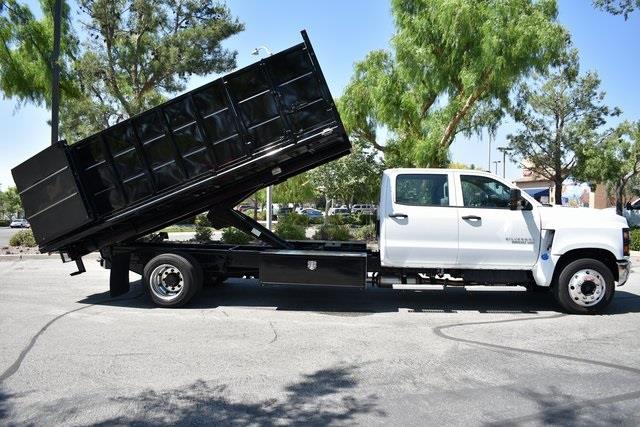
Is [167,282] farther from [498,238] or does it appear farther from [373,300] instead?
[498,238]

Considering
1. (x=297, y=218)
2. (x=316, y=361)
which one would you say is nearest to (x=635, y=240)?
(x=316, y=361)

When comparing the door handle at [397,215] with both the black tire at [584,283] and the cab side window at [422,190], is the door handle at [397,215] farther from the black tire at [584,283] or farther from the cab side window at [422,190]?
the black tire at [584,283]

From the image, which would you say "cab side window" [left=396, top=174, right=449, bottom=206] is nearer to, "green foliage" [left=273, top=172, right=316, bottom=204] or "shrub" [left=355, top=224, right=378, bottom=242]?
"shrub" [left=355, top=224, right=378, bottom=242]

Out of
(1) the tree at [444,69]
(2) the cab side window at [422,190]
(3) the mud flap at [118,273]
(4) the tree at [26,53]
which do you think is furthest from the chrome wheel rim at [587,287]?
(4) the tree at [26,53]

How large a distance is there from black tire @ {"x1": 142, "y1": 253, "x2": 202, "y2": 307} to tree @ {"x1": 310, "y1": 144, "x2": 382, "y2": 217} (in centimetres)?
1838

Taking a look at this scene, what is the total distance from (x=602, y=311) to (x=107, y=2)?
59.2ft

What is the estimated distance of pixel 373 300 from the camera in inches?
350

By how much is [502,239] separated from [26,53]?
16096 millimetres

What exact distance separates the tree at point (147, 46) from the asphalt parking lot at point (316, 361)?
12845 millimetres

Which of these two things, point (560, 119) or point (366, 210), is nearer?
point (560, 119)

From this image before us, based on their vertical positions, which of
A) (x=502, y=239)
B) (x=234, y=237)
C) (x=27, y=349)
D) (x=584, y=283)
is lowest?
(x=27, y=349)

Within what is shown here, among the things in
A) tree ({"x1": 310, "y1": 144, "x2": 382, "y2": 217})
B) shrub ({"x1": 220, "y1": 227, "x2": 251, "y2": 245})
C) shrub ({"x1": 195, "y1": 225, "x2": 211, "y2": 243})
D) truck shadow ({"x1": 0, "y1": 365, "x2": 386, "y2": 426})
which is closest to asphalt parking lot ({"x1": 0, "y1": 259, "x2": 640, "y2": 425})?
truck shadow ({"x1": 0, "y1": 365, "x2": 386, "y2": 426})

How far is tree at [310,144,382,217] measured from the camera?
2745 cm

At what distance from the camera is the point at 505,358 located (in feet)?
18.6
